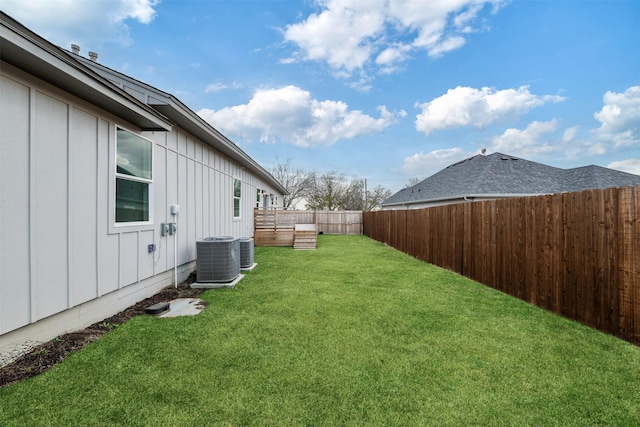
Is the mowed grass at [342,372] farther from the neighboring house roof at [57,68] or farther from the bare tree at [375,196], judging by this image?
the bare tree at [375,196]

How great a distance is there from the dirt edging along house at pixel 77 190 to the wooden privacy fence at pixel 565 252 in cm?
589

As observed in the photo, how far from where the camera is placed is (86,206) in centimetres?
323

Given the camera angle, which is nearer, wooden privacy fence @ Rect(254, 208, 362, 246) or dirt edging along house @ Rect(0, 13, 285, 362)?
dirt edging along house @ Rect(0, 13, 285, 362)

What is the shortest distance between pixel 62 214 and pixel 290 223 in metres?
14.3

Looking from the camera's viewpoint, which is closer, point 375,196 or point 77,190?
point 77,190

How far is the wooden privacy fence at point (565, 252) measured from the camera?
3.03 metres

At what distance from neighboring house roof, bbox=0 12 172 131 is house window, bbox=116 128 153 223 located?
1.55ft

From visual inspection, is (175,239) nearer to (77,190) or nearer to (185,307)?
(185,307)

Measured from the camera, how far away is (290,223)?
1722 cm

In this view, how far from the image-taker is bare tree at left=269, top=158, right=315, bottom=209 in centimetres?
3133

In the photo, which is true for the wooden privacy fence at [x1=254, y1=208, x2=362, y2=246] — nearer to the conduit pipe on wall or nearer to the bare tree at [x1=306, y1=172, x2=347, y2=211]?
the conduit pipe on wall

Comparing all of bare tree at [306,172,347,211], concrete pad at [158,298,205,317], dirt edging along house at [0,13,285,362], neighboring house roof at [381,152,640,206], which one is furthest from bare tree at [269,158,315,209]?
concrete pad at [158,298,205,317]

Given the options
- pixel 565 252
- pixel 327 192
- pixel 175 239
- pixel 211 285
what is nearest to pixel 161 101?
pixel 175 239

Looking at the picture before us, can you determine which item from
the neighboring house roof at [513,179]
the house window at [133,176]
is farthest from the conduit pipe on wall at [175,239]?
the neighboring house roof at [513,179]
